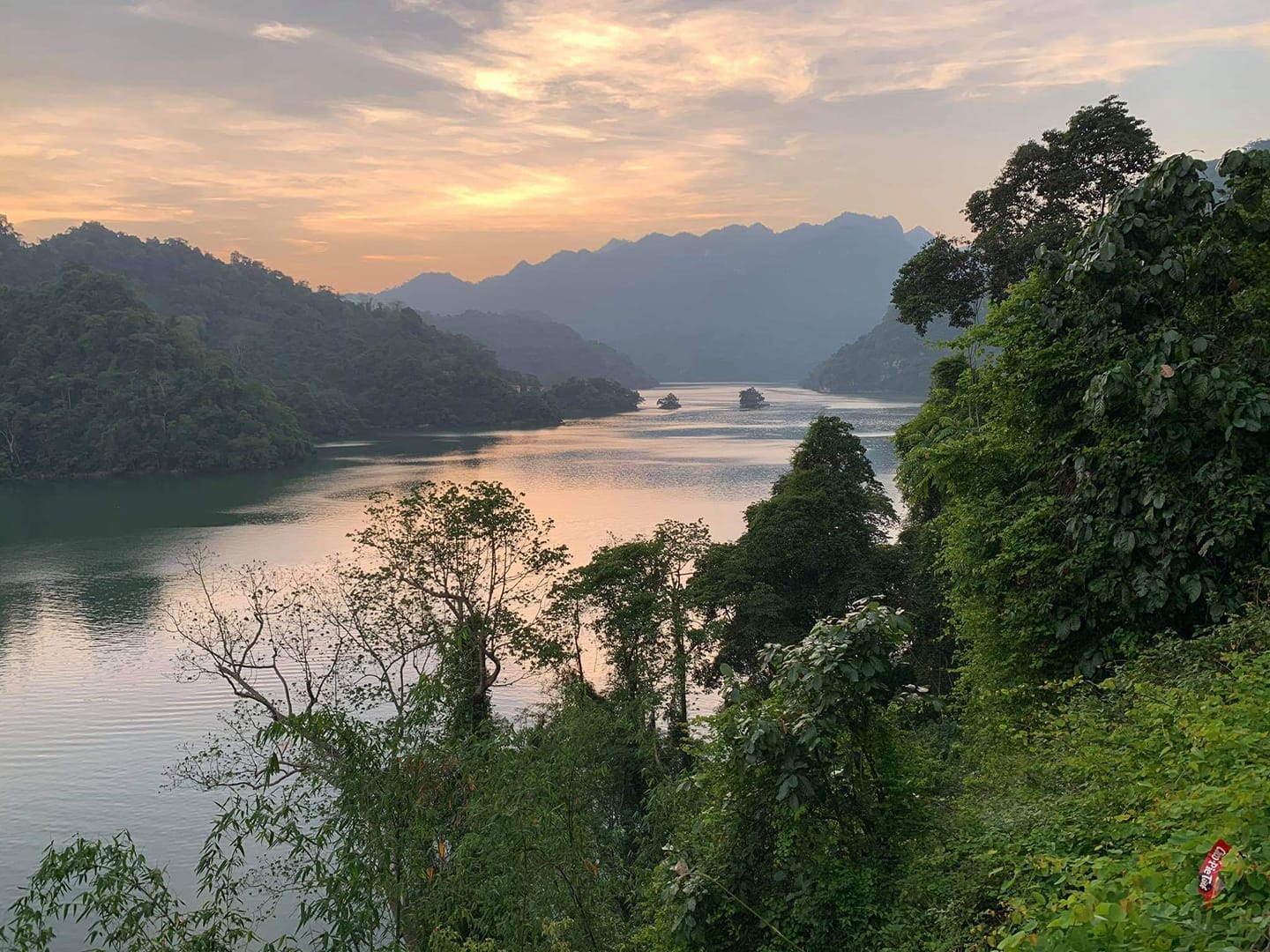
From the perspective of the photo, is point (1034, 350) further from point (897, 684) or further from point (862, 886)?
point (897, 684)

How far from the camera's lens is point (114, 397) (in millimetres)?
59125

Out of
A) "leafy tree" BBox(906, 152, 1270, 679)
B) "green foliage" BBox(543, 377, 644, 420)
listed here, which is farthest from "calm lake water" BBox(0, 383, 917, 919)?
"green foliage" BBox(543, 377, 644, 420)

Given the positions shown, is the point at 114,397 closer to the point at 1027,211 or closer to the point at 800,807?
the point at 1027,211

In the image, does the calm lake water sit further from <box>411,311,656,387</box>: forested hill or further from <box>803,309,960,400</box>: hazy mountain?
<box>411,311,656,387</box>: forested hill

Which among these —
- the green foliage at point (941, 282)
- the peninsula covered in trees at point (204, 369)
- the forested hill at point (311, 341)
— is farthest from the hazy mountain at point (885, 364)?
the green foliage at point (941, 282)

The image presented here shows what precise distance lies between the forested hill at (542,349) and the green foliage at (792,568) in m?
118

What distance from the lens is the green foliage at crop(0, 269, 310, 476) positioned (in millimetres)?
55875

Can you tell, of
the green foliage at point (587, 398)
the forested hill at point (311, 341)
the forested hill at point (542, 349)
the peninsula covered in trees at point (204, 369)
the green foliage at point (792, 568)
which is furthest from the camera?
the forested hill at point (542, 349)

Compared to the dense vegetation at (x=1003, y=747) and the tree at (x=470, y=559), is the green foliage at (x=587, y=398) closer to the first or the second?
the tree at (x=470, y=559)

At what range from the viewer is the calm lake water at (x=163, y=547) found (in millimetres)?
15820

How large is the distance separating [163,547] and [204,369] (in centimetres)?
3591

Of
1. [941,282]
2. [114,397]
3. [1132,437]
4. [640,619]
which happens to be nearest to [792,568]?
[640,619]

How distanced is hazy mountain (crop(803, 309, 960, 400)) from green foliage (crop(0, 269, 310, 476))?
80135 mm

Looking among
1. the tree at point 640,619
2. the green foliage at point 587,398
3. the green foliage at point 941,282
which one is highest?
the green foliage at point 587,398
